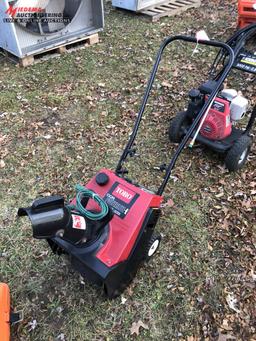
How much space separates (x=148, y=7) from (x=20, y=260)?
5.62m

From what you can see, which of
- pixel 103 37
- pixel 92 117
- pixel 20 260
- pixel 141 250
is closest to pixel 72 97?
pixel 92 117

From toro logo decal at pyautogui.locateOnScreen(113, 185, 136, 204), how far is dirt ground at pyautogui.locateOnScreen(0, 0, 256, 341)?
755 millimetres

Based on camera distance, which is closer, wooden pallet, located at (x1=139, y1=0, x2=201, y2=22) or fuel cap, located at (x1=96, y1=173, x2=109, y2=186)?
fuel cap, located at (x1=96, y1=173, x2=109, y2=186)

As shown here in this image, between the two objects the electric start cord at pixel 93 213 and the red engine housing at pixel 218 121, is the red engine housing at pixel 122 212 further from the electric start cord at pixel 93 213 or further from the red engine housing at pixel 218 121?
the red engine housing at pixel 218 121

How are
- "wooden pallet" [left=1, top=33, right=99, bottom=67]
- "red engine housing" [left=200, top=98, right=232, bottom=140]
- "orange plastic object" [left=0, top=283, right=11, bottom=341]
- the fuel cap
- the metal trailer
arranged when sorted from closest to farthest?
"orange plastic object" [left=0, top=283, right=11, bottom=341] < the fuel cap < "red engine housing" [left=200, top=98, right=232, bottom=140] < "wooden pallet" [left=1, top=33, right=99, bottom=67] < the metal trailer

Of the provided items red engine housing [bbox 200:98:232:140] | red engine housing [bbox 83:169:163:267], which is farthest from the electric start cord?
red engine housing [bbox 200:98:232:140]

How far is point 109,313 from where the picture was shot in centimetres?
249

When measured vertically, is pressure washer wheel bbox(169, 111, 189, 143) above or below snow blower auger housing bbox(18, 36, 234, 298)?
below

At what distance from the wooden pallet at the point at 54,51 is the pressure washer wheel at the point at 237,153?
3.40 metres

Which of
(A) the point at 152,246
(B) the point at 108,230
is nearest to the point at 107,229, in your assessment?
(B) the point at 108,230

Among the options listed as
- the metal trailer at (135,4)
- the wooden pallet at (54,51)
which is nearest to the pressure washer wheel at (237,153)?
the wooden pallet at (54,51)

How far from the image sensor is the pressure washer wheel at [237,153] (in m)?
3.27

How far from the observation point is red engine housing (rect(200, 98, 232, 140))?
10.6 feet

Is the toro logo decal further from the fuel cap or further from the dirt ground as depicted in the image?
the dirt ground
